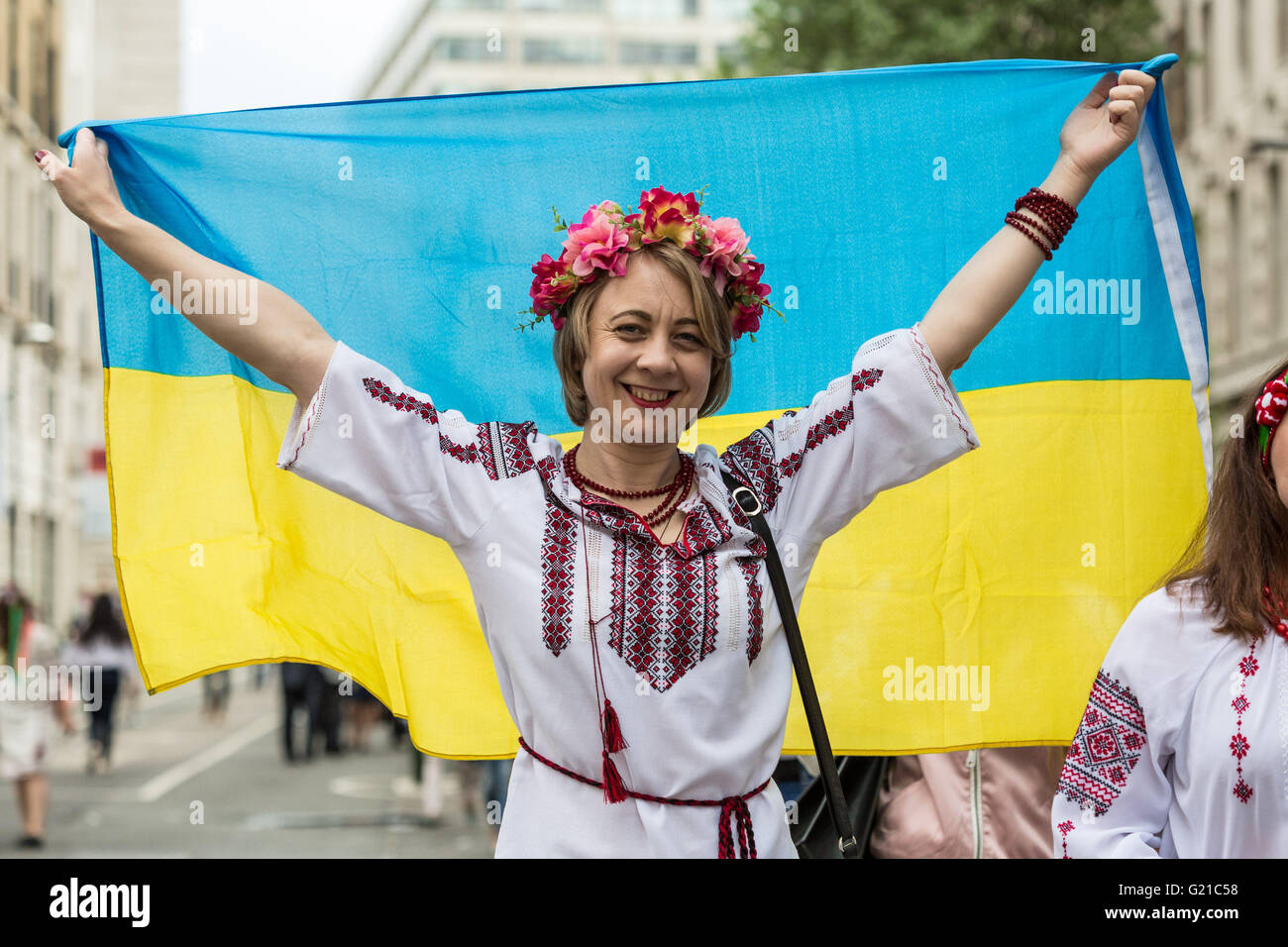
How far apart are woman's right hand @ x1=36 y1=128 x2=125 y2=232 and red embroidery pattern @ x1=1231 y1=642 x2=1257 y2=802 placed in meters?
2.16

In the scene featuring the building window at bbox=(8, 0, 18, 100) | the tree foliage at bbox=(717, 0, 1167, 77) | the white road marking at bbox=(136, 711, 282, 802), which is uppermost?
the building window at bbox=(8, 0, 18, 100)

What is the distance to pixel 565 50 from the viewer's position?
3049 inches

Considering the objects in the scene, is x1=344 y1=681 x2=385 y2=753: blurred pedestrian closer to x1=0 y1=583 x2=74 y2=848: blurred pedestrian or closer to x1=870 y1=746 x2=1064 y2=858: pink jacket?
x1=0 y1=583 x2=74 y2=848: blurred pedestrian

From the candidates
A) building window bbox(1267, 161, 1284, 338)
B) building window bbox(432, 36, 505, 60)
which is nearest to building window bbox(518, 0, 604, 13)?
building window bbox(432, 36, 505, 60)

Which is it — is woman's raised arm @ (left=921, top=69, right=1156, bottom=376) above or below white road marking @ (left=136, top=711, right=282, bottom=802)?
above

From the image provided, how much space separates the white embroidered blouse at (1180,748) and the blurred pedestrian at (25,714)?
944 cm

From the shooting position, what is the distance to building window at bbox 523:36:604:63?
76562 mm

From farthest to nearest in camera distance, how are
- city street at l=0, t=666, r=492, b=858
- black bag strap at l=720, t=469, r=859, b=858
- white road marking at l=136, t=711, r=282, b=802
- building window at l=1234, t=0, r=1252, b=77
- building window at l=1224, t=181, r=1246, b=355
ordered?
building window at l=1224, t=181, r=1246, b=355, building window at l=1234, t=0, r=1252, b=77, white road marking at l=136, t=711, r=282, b=802, city street at l=0, t=666, r=492, b=858, black bag strap at l=720, t=469, r=859, b=858

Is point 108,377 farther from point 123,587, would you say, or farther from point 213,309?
point 213,309

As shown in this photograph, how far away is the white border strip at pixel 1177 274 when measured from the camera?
3.62 metres

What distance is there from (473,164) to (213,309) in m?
1.16

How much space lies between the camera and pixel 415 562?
349cm

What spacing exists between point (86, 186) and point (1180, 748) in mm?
2205
